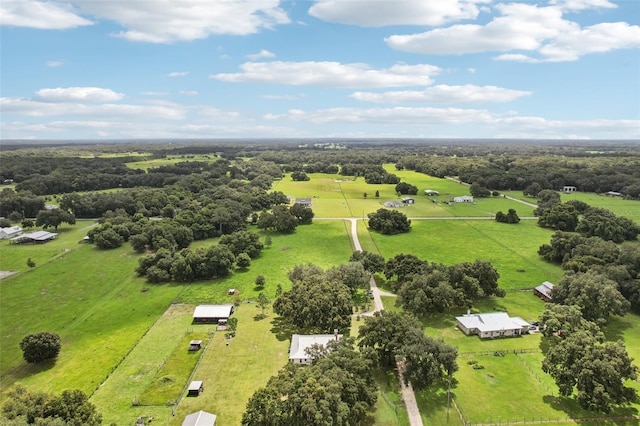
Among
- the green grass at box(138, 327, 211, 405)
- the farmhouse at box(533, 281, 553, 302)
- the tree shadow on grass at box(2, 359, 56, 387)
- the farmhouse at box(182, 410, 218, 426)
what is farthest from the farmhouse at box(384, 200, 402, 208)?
the farmhouse at box(182, 410, 218, 426)

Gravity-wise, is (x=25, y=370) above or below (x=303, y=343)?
below

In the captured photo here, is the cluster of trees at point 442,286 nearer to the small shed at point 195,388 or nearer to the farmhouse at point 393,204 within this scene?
the small shed at point 195,388

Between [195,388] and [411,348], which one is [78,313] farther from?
[411,348]

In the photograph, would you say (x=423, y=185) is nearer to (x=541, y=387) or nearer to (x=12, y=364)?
(x=541, y=387)

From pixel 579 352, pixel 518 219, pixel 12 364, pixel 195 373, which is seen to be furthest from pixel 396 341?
pixel 518 219

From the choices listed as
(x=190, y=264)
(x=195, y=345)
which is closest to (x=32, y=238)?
(x=190, y=264)

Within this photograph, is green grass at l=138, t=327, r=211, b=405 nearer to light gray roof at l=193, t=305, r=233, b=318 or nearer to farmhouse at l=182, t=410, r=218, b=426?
light gray roof at l=193, t=305, r=233, b=318
